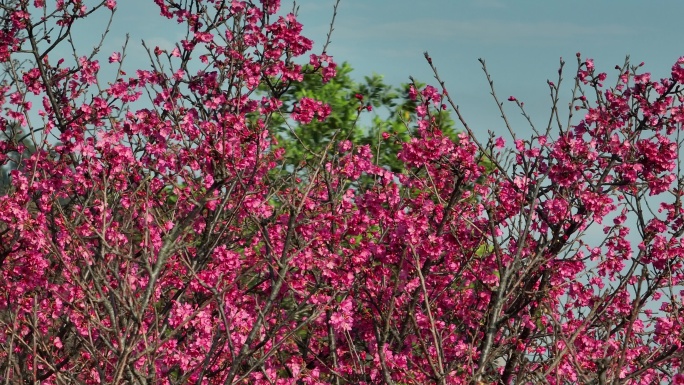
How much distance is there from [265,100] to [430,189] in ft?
7.31

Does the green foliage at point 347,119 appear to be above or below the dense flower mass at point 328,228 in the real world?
above

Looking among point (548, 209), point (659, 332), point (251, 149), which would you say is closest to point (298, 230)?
point (251, 149)

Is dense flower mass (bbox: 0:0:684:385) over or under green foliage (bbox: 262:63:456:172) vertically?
under

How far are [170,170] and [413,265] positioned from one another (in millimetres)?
3238

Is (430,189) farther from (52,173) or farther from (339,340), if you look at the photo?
(52,173)

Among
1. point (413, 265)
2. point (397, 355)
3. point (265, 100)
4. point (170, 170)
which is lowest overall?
point (397, 355)

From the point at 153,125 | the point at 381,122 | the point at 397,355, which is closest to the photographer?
the point at 397,355

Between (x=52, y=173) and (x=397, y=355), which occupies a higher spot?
(x=52, y=173)

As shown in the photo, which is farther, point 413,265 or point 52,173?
point 52,173

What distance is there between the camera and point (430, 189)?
988 centimetres

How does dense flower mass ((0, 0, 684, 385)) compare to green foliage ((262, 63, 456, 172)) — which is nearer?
dense flower mass ((0, 0, 684, 385))

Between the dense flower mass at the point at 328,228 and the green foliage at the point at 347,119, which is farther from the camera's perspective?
the green foliage at the point at 347,119

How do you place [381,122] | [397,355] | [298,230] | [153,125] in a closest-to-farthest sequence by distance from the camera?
1. [397,355]
2. [298,230]
3. [153,125]
4. [381,122]

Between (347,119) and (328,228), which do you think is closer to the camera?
(328,228)
